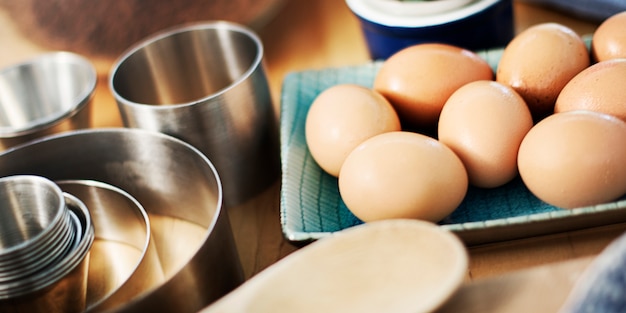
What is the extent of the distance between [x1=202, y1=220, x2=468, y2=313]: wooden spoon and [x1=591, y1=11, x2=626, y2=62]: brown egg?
25cm

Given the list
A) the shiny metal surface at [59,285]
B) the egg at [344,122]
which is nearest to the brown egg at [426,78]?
the egg at [344,122]

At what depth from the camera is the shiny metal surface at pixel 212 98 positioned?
0.55 metres

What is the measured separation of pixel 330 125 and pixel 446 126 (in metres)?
0.09

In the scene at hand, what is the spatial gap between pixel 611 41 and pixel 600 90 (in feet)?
0.24

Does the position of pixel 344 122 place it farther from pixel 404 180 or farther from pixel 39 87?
pixel 39 87

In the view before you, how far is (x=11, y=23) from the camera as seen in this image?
781 millimetres

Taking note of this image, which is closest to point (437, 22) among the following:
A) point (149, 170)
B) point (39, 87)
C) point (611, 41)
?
point (611, 41)

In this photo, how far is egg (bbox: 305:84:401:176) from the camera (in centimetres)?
52

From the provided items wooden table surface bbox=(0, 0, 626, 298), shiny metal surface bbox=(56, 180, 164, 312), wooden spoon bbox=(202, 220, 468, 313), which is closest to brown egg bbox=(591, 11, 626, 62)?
wooden table surface bbox=(0, 0, 626, 298)

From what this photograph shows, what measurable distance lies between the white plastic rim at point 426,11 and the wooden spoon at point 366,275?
11.0 inches

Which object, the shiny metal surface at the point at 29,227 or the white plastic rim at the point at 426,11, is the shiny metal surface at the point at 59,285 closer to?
the shiny metal surface at the point at 29,227

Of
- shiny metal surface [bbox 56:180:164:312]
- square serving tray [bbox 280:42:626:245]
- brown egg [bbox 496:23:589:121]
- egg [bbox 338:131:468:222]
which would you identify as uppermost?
brown egg [bbox 496:23:589:121]

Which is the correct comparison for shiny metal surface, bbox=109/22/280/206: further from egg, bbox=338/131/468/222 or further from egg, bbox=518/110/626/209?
egg, bbox=518/110/626/209

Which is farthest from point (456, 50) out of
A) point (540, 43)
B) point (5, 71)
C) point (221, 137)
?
point (5, 71)
